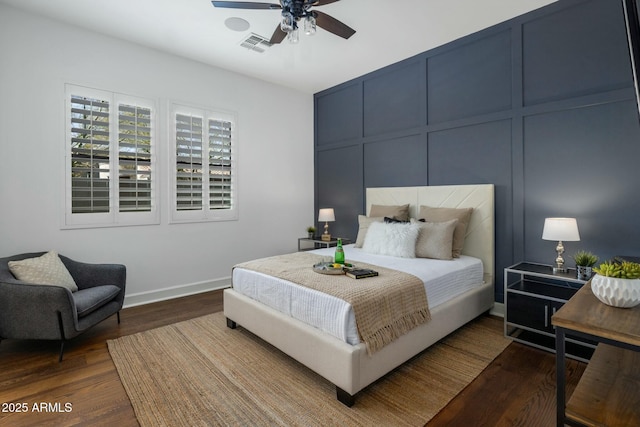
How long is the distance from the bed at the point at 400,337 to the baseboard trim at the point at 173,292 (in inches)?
53.9

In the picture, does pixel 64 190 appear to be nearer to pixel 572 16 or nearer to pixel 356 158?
pixel 356 158

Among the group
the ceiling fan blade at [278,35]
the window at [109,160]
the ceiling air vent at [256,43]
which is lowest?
the window at [109,160]

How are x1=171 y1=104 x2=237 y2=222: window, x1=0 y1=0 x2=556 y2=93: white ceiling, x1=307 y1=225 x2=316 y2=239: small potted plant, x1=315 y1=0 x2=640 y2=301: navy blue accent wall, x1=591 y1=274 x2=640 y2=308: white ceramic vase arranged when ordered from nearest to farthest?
1. x1=591 y1=274 x2=640 y2=308: white ceramic vase
2. x1=315 y1=0 x2=640 y2=301: navy blue accent wall
3. x1=0 y1=0 x2=556 y2=93: white ceiling
4. x1=171 y1=104 x2=237 y2=222: window
5. x1=307 y1=225 x2=316 y2=239: small potted plant

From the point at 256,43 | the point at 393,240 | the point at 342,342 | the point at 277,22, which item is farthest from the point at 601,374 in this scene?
the point at 256,43

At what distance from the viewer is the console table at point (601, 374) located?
4.16 feet

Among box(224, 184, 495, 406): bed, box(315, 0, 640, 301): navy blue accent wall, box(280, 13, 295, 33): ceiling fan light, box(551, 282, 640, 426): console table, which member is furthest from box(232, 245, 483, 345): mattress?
box(280, 13, 295, 33): ceiling fan light

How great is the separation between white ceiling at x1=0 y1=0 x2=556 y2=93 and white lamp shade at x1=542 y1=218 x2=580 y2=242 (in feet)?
6.88

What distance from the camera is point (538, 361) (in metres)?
2.49

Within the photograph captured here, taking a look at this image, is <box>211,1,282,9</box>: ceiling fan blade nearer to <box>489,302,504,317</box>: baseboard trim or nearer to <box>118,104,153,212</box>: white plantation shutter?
<box>118,104,153,212</box>: white plantation shutter

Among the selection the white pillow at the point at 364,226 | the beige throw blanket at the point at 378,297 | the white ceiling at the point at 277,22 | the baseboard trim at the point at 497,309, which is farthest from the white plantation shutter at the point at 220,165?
the baseboard trim at the point at 497,309

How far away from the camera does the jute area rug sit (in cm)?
188

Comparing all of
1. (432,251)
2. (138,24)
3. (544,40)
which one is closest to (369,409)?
(432,251)

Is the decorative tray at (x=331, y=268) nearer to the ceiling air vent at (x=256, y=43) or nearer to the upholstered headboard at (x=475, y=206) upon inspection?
the upholstered headboard at (x=475, y=206)

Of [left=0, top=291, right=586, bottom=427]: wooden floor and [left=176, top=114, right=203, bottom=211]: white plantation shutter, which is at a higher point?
[left=176, top=114, right=203, bottom=211]: white plantation shutter
